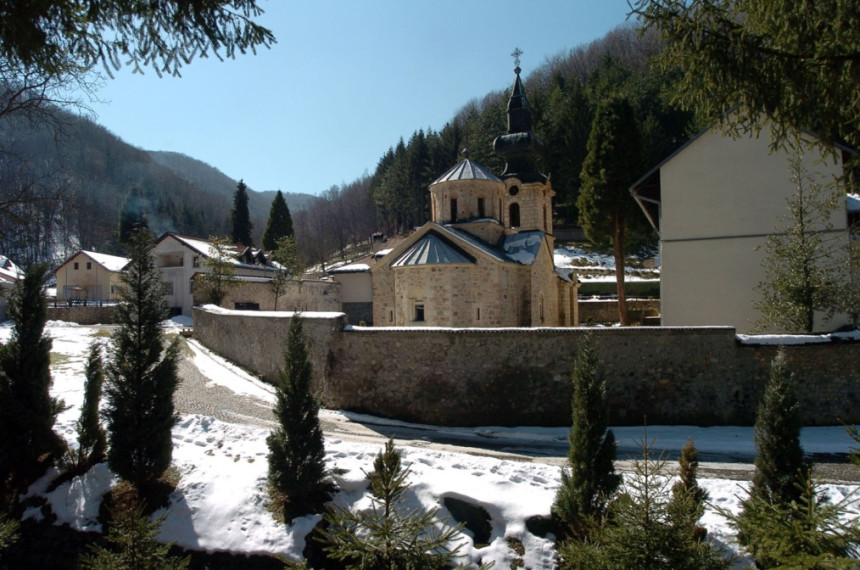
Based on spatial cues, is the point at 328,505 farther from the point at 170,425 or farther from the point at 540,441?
the point at 540,441

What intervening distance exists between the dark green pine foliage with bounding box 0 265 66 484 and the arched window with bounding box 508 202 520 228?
788 inches

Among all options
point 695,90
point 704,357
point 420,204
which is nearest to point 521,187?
point 704,357

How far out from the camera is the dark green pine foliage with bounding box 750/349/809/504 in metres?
6.18

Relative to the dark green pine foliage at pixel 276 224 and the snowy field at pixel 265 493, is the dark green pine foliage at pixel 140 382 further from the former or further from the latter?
the dark green pine foliage at pixel 276 224

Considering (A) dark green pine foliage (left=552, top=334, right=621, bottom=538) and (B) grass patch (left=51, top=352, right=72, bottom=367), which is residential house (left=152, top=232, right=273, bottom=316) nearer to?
(B) grass patch (left=51, top=352, right=72, bottom=367)

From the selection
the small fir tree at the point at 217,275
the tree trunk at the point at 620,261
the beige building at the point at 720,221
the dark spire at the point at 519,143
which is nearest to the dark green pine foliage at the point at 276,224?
the small fir tree at the point at 217,275

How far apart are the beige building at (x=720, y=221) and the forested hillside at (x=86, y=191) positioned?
1515 cm

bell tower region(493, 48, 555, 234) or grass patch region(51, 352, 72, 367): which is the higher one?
bell tower region(493, 48, 555, 234)

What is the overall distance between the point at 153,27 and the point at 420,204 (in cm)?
5505

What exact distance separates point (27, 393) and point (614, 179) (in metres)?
22.8

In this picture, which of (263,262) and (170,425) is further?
(263,262)

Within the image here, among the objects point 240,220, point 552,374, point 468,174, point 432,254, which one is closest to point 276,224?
point 240,220

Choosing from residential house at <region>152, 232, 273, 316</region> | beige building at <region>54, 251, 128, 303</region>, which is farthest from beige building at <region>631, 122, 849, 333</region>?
beige building at <region>54, 251, 128, 303</region>

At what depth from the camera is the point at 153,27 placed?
188 inches
